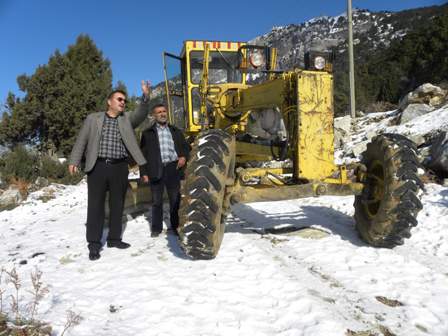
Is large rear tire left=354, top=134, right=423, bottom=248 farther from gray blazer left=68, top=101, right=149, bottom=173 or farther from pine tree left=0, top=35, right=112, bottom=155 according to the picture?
pine tree left=0, top=35, right=112, bottom=155

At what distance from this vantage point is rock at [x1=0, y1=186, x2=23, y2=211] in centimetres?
1034

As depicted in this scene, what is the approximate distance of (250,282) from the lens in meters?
3.95

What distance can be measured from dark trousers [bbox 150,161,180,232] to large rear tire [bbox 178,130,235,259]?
4.77 ft

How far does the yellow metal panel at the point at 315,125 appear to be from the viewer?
4.46 meters

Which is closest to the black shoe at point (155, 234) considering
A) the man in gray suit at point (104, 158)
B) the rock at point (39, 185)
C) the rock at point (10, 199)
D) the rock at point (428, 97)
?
the man in gray suit at point (104, 158)

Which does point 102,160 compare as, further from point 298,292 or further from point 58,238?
point 298,292

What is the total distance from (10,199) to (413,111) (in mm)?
11459

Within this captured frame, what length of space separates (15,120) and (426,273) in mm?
18291

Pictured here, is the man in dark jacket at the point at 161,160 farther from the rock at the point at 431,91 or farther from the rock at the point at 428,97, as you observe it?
the rock at the point at 431,91

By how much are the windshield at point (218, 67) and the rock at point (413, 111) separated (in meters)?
6.61

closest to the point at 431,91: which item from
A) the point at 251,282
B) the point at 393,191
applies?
the point at 393,191

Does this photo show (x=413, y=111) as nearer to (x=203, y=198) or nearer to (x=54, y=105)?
(x=203, y=198)

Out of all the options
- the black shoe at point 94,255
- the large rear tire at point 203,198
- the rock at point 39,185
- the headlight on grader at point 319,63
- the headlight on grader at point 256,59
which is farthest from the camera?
the rock at point 39,185

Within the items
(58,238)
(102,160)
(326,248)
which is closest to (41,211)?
(58,238)
